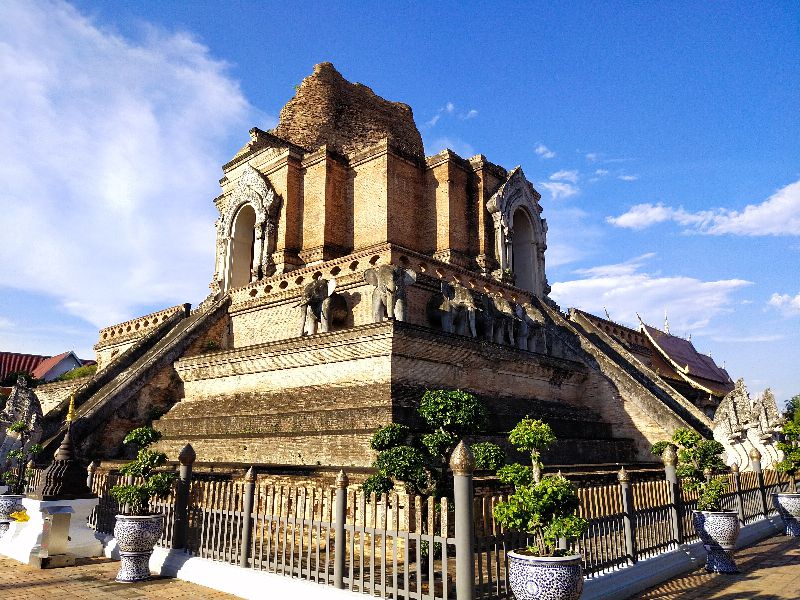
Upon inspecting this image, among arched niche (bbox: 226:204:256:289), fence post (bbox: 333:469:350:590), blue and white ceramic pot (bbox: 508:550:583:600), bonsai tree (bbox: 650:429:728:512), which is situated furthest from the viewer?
arched niche (bbox: 226:204:256:289)

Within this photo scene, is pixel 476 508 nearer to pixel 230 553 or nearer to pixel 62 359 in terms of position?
pixel 230 553

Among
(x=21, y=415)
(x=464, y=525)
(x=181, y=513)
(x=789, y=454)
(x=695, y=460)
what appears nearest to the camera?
(x=464, y=525)

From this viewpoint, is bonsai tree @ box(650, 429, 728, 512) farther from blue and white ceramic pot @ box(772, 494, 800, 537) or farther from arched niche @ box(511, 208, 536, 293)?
arched niche @ box(511, 208, 536, 293)

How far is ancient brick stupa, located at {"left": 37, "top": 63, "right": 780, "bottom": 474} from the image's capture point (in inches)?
490

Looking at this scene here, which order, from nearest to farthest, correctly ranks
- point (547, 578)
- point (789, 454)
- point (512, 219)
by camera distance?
point (547, 578) < point (789, 454) < point (512, 219)

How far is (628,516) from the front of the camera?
26.8 ft

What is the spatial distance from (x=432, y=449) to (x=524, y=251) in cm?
1933

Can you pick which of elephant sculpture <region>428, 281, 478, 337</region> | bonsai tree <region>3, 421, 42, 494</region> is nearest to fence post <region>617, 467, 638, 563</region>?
elephant sculpture <region>428, 281, 478, 337</region>

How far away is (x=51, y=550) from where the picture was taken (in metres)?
8.82

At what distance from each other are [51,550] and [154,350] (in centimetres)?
998

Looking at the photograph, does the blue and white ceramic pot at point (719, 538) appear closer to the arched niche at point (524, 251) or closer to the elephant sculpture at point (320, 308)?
the elephant sculpture at point (320, 308)

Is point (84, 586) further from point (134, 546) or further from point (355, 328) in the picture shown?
point (355, 328)

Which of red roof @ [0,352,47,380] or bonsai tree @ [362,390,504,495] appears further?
red roof @ [0,352,47,380]

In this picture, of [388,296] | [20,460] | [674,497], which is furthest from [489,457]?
[20,460]
